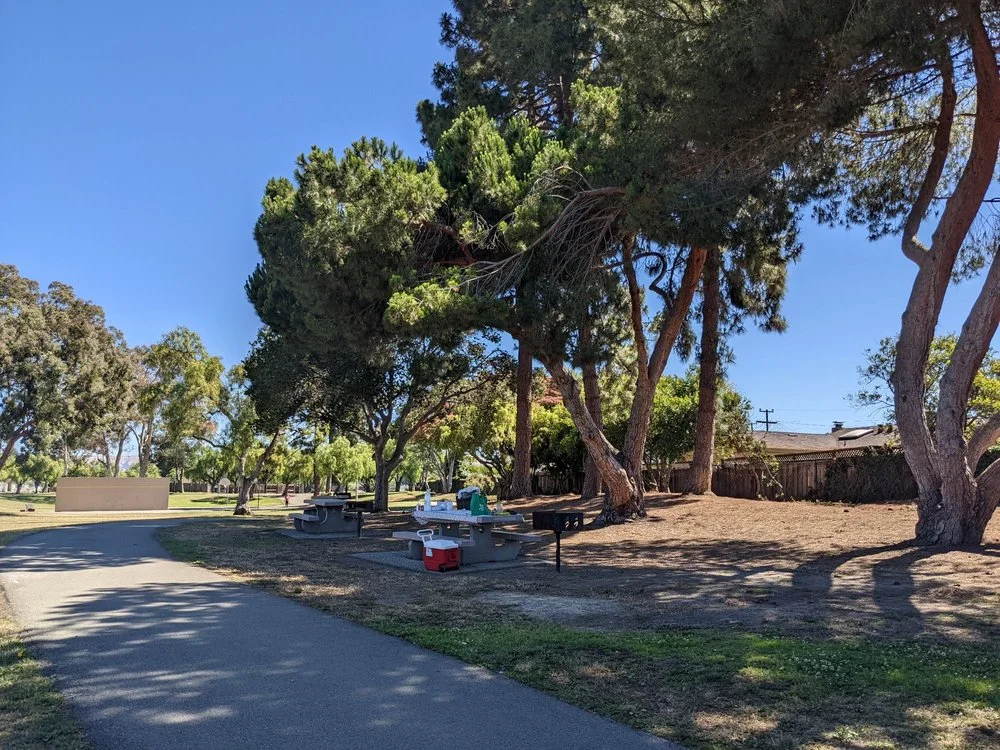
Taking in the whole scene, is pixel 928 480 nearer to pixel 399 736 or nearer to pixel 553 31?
pixel 399 736

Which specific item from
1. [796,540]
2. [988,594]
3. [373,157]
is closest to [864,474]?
[796,540]

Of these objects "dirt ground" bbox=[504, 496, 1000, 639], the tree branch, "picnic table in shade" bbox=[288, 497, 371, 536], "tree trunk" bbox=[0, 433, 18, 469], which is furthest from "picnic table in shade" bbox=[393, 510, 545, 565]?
"tree trunk" bbox=[0, 433, 18, 469]

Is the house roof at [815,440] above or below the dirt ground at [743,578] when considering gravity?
above

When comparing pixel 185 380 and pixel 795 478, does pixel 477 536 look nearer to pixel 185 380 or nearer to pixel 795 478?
pixel 795 478

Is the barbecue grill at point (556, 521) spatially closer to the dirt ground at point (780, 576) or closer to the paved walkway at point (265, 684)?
the dirt ground at point (780, 576)

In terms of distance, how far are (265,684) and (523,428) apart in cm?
1985

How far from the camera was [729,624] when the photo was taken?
7.22 m

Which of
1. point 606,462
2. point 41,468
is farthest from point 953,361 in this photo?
point 41,468

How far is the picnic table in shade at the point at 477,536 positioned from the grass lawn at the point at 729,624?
0.77m

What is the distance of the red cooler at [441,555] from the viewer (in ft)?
37.1

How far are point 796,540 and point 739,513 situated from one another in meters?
3.61

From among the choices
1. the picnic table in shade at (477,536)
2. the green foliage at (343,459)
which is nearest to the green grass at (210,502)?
the green foliage at (343,459)

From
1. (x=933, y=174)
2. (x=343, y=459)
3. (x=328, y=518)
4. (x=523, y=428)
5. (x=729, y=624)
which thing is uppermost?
(x=933, y=174)


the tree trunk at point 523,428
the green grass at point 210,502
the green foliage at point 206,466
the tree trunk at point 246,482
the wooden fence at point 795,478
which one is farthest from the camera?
the green foliage at point 206,466
